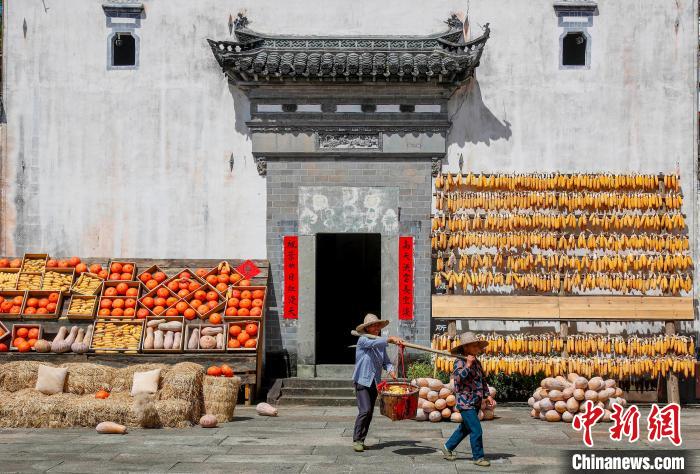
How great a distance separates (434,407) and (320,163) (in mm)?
5317

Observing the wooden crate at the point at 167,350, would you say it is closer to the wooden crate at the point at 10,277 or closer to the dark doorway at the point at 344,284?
the wooden crate at the point at 10,277

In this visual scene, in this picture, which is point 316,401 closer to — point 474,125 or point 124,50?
point 474,125

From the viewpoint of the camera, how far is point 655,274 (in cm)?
1683

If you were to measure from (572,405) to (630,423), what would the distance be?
107 cm

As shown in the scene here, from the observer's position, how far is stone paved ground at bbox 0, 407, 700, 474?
10.7 meters

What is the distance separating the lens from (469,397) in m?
10.9

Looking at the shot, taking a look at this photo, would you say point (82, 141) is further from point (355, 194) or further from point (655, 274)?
point (655, 274)

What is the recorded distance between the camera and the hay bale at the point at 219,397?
46.2ft

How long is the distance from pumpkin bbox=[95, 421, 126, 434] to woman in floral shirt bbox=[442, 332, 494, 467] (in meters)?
4.49

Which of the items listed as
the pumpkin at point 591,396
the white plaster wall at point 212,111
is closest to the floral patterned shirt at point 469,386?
the pumpkin at point 591,396

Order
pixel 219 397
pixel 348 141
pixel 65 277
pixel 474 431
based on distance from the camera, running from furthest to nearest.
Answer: pixel 348 141 < pixel 65 277 < pixel 219 397 < pixel 474 431

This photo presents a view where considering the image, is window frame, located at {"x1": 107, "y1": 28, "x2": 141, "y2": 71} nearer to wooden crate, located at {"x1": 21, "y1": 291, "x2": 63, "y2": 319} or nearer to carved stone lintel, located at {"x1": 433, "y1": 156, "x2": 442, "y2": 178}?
wooden crate, located at {"x1": 21, "y1": 291, "x2": 63, "y2": 319}

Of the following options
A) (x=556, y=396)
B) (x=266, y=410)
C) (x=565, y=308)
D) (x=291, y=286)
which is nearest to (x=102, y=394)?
(x=266, y=410)

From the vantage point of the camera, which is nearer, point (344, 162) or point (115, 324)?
point (115, 324)
